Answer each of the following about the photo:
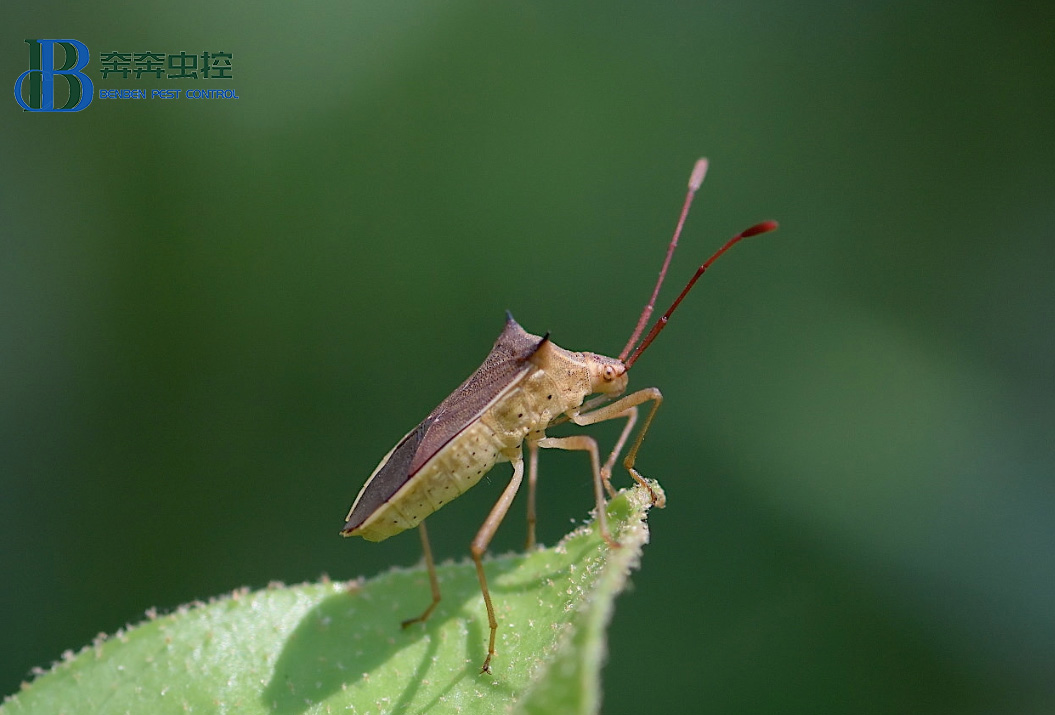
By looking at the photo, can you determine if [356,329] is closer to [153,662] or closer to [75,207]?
[75,207]

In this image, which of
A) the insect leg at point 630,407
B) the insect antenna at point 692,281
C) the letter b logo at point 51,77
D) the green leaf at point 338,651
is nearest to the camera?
the green leaf at point 338,651

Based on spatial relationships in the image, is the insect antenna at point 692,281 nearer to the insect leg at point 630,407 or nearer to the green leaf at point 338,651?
the insect leg at point 630,407

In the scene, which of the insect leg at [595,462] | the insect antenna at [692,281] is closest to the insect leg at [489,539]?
the insect leg at [595,462]

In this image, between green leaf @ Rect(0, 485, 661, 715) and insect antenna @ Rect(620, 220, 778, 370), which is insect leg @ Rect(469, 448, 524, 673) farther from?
insect antenna @ Rect(620, 220, 778, 370)

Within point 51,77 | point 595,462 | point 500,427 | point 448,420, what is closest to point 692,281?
point 595,462

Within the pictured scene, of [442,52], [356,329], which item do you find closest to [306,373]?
[356,329]

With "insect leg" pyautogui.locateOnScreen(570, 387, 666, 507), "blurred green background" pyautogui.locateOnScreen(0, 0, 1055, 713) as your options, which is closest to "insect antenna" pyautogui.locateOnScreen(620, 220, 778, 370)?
"insect leg" pyautogui.locateOnScreen(570, 387, 666, 507)
